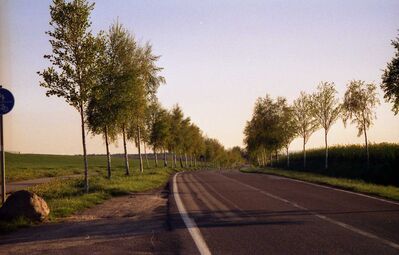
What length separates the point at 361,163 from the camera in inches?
1778

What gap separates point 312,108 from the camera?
160 ft

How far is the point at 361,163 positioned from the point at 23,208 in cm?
3963

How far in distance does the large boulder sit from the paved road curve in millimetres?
3663

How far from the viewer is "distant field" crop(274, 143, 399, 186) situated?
118ft

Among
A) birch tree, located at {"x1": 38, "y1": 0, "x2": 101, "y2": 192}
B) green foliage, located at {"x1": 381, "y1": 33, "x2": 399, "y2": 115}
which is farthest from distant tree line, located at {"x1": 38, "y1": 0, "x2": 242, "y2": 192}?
green foliage, located at {"x1": 381, "y1": 33, "x2": 399, "y2": 115}

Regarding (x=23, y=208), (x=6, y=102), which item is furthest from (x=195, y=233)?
(x=6, y=102)

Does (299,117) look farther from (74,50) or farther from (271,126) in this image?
(74,50)

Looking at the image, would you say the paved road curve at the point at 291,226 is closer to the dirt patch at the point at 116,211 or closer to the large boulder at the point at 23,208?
the dirt patch at the point at 116,211

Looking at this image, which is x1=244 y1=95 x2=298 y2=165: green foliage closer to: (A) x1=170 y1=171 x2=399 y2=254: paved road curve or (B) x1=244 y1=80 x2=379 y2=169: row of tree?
(B) x1=244 y1=80 x2=379 y2=169: row of tree

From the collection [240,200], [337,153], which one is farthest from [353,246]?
[337,153]

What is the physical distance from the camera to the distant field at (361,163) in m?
36.1

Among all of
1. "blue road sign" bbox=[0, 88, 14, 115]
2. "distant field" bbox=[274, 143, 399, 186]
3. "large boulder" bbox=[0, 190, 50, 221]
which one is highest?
"blue road sign" bbox=[0, 88, 14, 115]

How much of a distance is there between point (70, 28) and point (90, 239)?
13.2m

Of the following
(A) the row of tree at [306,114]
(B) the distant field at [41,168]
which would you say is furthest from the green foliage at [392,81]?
(B) the distant field at [41,168]
